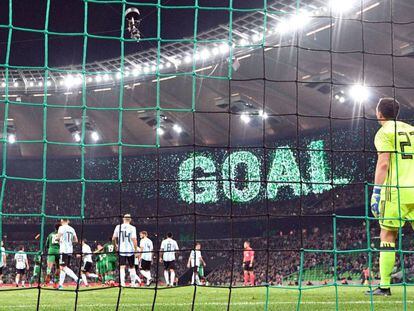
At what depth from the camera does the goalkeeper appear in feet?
18.3

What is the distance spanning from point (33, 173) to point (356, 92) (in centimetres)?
1946

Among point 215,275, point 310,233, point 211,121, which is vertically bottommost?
point 215,275

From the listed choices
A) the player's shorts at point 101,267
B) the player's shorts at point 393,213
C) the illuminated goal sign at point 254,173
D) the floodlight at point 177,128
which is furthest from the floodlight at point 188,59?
the player's shorts at point 393,213

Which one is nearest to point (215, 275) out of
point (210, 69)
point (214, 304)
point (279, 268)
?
point (279, 268)

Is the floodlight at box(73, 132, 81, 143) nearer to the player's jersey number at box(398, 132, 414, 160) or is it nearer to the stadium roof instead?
the stadium roof

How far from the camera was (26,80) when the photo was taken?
25391 millimetres

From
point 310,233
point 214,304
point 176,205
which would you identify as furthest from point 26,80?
point 214,304

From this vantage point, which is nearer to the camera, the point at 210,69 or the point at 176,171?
the point at 210,69

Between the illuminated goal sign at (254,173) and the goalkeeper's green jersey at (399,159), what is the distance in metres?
19.5

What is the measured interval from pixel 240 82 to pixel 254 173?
214 inches

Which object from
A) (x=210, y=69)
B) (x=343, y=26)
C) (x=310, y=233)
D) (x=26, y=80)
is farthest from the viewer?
(x=310, y=233)

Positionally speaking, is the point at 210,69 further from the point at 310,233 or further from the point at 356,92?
the point at 310,233

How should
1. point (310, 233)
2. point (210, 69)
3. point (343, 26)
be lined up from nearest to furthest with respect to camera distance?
point (343, 26)
point (210, 69)
point (310, 233)

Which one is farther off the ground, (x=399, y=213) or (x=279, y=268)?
(x=399, y=213)
